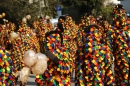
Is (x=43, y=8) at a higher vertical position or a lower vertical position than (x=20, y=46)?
higher

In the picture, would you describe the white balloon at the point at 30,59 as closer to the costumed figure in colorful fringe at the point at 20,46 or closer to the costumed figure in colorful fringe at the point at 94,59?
the costumed figure in colorful fringe at the point at 94,59

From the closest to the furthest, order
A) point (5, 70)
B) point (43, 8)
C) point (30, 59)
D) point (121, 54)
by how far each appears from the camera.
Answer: point (30, 59) < point (5, 70) < point (121, 54) < point (43, 8)

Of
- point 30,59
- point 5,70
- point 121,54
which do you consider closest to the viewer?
point 30,59

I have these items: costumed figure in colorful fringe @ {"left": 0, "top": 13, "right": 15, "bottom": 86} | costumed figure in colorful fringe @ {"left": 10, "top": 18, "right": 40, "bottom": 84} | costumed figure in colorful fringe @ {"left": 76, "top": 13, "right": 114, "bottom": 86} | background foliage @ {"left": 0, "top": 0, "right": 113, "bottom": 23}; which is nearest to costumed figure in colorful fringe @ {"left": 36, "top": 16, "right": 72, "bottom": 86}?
costumed figure in colorful fringe @ {"left": 76, "top": 13, "right": 114, "bottom": 86}

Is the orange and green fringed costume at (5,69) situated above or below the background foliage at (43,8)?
below

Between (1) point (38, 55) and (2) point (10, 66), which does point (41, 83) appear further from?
(1) point (38, 55)

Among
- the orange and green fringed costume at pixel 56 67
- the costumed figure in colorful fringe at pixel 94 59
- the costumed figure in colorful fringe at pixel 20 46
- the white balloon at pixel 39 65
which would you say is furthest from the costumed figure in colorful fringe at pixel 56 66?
the costumed figure in colorful fringe at pixel 20 46

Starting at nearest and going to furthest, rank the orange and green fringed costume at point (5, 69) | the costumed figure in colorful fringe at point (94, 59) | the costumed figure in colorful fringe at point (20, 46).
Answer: the orange and green fringed costume at point (5, 69)
the costumed figure in colorful fringe at point (94, 59)
the costumed figure in colorful fringe at point (20, 46)

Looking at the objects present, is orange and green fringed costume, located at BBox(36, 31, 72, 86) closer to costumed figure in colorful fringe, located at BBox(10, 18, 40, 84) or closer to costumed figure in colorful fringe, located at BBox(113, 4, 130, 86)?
costumed figure in colorful fringe, located at BBox(113, 4, 130, 86)

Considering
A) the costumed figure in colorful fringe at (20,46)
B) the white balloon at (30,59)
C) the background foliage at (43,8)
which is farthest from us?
the background foliage at (43,8)

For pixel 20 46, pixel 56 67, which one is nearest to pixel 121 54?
pixel 56 67

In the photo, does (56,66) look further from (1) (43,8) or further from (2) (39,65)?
(1) (43,8)

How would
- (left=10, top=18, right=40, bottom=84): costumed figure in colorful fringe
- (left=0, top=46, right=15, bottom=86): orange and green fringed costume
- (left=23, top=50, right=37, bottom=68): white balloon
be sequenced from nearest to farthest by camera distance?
1. (left=23, top=50, right=37, bottom=68): white balloon
2. (left=0, top=46, right=15, bottom=86): orange and green fringed costume
3. (left=10, top=18, right=40, bottom=84): costumed figure in colorful fringe

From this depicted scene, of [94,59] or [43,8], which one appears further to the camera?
[43,8]
